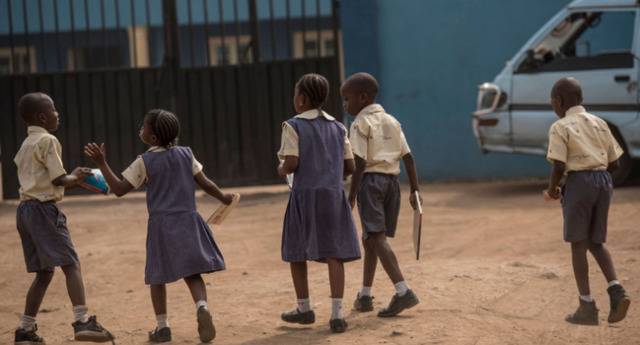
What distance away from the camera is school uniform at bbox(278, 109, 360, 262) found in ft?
18.2

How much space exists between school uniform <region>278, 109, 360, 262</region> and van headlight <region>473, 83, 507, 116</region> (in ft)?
20.3

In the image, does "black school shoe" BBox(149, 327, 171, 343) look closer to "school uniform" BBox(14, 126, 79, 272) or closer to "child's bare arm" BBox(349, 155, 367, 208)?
"school uniform" BBox(14, 126, 79, 272)

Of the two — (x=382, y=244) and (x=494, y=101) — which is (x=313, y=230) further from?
(x=494, y=101)

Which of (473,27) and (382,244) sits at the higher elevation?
(473,27)

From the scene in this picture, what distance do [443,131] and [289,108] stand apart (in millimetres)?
1947

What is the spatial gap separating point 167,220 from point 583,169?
2.13 metres

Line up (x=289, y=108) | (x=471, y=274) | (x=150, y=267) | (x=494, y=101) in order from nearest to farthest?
(x=150, y=267) < (x=471, y=274) < (x=494, y=101) < (x=289, y=108)

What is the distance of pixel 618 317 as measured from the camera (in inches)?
220

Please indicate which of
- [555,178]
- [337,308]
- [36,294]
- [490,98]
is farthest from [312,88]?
[490,98]

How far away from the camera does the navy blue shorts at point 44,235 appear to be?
5.41m

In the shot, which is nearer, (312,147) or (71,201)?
(312,147)

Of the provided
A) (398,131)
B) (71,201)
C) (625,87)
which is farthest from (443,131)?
(398,131)

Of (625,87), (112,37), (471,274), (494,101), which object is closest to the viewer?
(471,274)

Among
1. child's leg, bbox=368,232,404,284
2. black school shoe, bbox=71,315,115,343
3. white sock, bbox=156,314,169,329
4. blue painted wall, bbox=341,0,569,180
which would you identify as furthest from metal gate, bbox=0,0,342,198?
black school shoe, bbox=71,315,115,343
